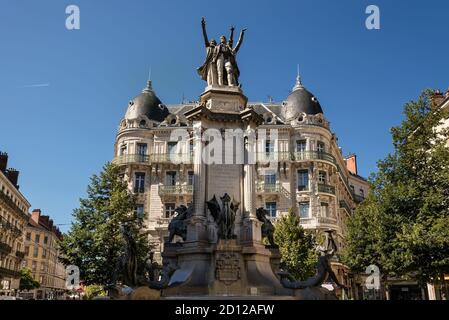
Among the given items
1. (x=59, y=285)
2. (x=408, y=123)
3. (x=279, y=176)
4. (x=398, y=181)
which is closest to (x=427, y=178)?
(x=398, y=181)

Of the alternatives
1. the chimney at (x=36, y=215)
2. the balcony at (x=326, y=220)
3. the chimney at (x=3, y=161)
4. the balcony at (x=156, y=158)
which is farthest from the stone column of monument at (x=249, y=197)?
the chimney at (x=36, y=215)

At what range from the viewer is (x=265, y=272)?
1402cm

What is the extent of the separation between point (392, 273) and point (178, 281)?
14209 mm

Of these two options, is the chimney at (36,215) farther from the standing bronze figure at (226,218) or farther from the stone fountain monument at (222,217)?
the standing bronze figure at (226,218)

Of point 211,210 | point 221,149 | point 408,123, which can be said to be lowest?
point 211,210

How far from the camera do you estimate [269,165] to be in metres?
42.7

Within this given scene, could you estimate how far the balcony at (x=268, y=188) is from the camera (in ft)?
137

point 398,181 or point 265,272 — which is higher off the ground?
point 398,181

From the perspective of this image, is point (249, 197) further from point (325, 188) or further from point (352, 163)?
point (352, 163)

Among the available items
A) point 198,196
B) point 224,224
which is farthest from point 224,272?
point 198,196

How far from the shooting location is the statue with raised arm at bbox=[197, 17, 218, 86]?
675 inches

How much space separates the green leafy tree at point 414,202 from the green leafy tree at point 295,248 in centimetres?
588

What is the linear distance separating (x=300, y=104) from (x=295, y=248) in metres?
19.8

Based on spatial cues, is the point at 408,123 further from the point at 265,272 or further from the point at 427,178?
the point at 265,272
